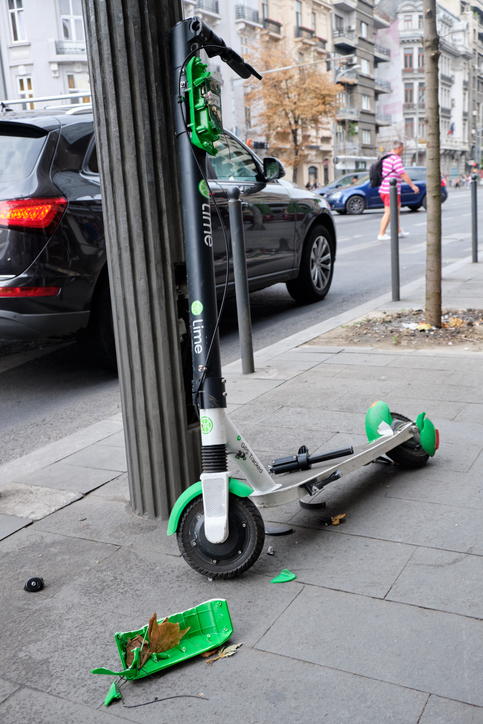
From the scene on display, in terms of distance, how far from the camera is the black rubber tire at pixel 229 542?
8.42ft

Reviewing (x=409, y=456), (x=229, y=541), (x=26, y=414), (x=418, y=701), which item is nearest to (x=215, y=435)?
(x=229, y=541)

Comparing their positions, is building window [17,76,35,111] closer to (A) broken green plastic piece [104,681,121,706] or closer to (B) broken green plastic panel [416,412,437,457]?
(B) broken green plastic panel [416,412,437,457]

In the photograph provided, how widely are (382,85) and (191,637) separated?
284 feet

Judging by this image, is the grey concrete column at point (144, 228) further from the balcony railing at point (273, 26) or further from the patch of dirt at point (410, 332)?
the balcony railing at point (273, 26)

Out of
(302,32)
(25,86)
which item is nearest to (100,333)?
(25,86)

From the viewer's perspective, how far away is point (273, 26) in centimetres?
5519

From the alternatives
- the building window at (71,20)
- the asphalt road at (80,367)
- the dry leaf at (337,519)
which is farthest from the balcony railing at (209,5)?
the dry leaf at (337,519)

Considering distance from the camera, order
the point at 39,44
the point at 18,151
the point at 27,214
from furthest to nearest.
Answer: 1. the point at 39,44
2. the point at 18,151
3. the point at 27,214

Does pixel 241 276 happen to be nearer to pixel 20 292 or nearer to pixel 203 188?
pixel 20 292

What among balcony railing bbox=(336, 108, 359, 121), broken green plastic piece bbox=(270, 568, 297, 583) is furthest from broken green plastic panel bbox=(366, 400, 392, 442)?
balcony railing bbox=(336, 108, 359, 121)

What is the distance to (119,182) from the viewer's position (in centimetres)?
296

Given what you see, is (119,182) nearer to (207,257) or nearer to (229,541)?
(207,257)

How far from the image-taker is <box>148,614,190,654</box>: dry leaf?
2.18 meters

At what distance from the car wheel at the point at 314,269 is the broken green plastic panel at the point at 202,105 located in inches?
220
